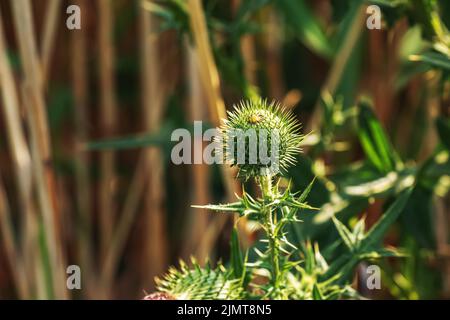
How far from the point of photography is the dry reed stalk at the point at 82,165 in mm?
1702

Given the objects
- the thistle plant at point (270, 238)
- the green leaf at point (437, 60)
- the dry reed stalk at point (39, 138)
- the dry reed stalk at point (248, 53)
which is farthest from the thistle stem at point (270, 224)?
the dry reed stalk at point (248, 53)

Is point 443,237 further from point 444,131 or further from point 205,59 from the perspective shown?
point 205,59

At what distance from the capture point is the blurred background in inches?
47.2

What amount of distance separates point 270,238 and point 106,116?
961 millimetres

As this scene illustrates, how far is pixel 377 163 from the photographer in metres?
1.21

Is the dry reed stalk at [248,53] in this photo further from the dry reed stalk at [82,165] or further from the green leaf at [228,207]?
the green leaf at [228,207]

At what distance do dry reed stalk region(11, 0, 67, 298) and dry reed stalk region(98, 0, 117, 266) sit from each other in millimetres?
353

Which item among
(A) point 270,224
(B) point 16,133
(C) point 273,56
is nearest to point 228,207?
(A) point 270,224

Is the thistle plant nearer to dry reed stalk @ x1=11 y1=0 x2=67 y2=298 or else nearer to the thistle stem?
the thistle stem

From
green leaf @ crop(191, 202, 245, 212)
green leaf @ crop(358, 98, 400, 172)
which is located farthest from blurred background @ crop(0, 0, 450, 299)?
green leaf @ crop(191, 202, 245, 212)

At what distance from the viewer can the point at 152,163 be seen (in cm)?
165
